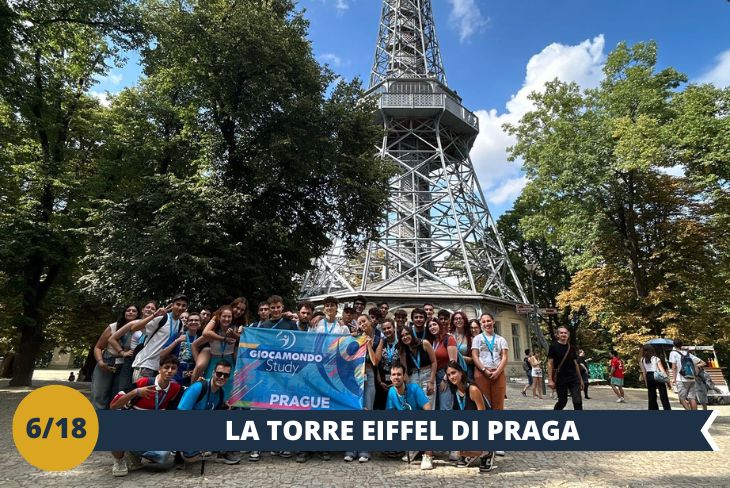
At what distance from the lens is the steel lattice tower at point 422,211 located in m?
27.0

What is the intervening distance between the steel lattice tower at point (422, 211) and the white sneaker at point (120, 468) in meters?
20.1

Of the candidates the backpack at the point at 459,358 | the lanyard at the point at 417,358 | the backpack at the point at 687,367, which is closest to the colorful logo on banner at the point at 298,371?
the lanyard at the point at 417,358

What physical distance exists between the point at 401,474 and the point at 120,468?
3343 mm

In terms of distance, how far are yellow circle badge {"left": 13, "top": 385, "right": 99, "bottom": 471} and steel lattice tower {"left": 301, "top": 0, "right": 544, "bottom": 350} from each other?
2056 cm

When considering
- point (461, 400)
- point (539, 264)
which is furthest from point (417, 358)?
point (539, 264)

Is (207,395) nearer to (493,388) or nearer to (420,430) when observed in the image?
(420,430)

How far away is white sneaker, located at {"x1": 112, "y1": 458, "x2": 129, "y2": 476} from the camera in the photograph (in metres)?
4.91

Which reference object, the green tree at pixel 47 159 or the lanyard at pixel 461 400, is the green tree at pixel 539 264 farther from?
the lanyard at pixel 461 400

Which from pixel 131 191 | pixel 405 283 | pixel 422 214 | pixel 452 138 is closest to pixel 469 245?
pixel 422 214

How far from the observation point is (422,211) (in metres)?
30.9

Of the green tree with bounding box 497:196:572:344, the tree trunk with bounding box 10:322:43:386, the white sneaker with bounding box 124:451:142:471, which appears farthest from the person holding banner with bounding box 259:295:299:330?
the green tree with bounding box 497:196:572:344

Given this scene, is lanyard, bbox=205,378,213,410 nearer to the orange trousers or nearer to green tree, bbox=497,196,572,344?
the orange trousers

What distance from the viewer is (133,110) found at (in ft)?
51.1

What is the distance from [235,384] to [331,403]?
1.35 m
